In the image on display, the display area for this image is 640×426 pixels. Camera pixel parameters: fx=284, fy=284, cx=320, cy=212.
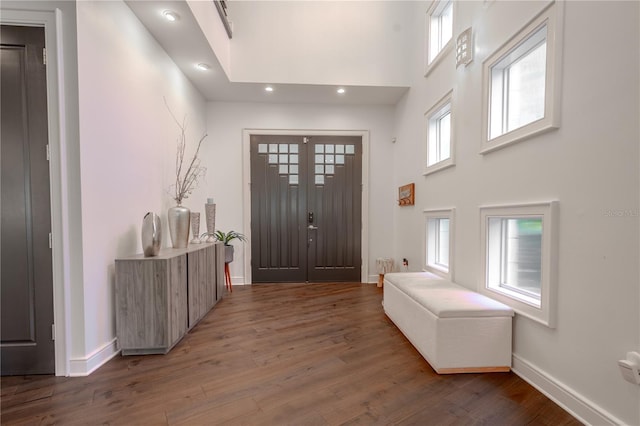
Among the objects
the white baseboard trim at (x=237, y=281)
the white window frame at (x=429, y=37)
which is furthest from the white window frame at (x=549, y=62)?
the white baseboard trim at (x=237, y=281)

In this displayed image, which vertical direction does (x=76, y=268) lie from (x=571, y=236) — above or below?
below

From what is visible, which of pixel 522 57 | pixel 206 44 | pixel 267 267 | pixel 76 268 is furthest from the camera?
pixel 267 267

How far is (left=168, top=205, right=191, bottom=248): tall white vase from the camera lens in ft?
10.2

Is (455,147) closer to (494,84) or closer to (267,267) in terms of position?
(494,84)

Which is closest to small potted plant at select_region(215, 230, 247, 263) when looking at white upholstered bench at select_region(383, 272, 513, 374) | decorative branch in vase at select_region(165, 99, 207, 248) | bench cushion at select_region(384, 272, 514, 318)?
decorative branch in vase at select_region(165, 99, 207, 248)

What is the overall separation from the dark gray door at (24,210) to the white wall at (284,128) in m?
2.77

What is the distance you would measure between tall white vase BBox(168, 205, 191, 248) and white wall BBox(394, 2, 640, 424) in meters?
3.04

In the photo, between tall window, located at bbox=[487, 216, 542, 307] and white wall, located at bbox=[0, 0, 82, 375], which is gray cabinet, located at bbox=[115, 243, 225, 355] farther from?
tall window, located at bbox=[487, 216, 542, 307]

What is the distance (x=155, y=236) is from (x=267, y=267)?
100 inches

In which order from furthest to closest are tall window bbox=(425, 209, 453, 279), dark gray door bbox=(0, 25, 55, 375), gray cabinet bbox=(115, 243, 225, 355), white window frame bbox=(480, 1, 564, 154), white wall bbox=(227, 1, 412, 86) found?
white wall bbox=(227, 1, 412, 86) → tall window bbox=(425, 209, 453, 279) → gray cabinet bbox=(115, 243, 225, 355) → dark gray door bbox=(0, 25, 55, 375) → white window frame bbox=(480, 1, 564, 154)

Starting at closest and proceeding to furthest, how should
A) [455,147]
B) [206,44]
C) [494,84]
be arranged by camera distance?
[494,84] < [455,147] < [206,44]

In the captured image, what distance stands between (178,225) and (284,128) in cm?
257

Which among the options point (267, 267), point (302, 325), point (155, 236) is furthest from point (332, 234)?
point (155, 236)

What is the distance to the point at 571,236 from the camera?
67.1 inches
